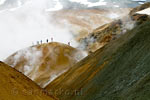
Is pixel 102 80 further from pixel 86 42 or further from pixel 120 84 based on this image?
pixel 86 42

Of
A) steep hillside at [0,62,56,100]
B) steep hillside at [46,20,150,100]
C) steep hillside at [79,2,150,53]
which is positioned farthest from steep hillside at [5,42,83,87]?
steep hillside at [0,62,56,100]

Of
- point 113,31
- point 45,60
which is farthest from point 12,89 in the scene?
point 45,60

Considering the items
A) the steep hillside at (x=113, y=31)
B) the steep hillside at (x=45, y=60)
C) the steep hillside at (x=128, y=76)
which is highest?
the steep hillside at (x=128, y=76)

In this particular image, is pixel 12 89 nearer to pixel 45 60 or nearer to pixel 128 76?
pixel 128 76

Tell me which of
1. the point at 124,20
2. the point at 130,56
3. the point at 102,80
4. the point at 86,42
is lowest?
the point at 86,42

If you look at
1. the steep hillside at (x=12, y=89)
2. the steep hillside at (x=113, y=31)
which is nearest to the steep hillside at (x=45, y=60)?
the steep hillside at (x=113, y=31)

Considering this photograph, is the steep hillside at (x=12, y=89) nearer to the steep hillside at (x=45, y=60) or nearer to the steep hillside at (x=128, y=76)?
the steep hillside at (x=128, y=76)

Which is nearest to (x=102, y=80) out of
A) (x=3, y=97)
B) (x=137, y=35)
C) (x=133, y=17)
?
(x=137, y=35)

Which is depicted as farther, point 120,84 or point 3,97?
point 120,84
